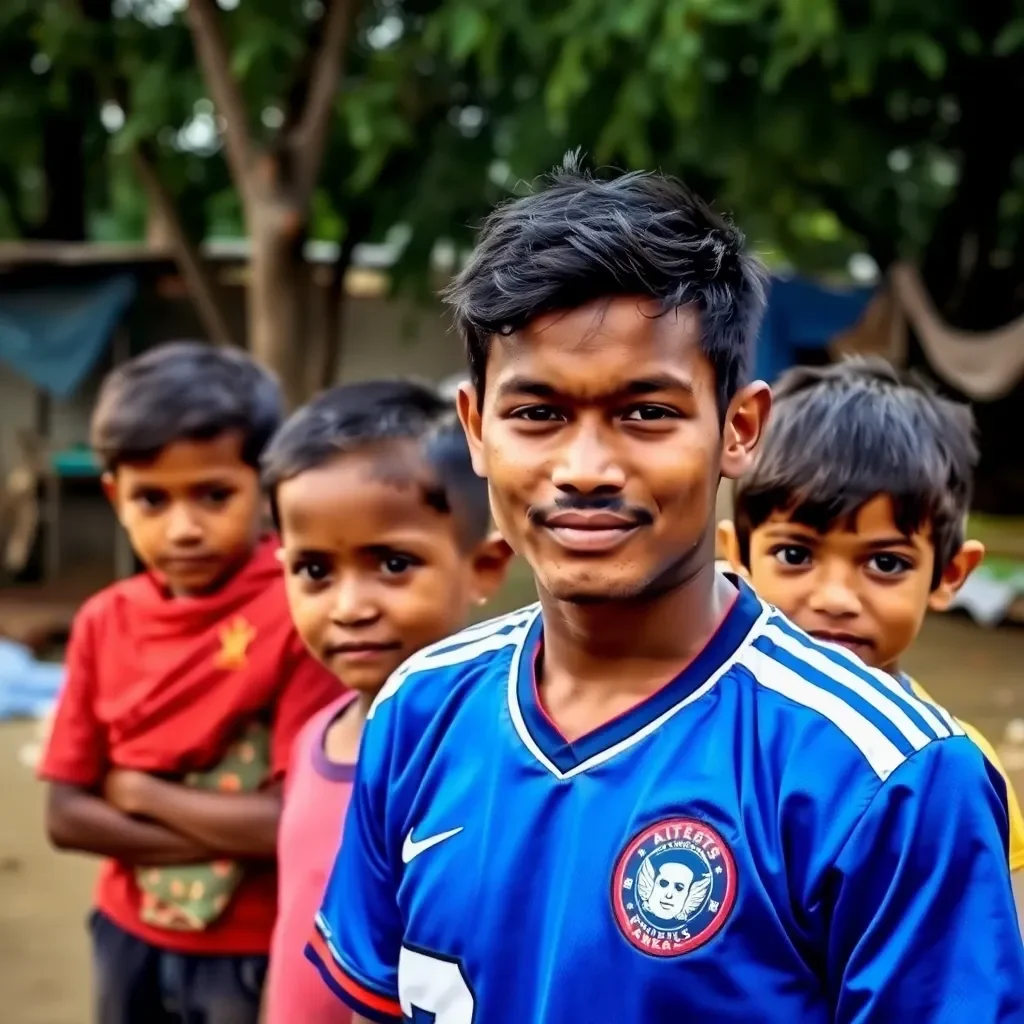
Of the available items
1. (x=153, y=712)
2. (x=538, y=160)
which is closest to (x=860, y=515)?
(x=153, y=712)

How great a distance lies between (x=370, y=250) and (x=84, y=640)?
8.78 metres

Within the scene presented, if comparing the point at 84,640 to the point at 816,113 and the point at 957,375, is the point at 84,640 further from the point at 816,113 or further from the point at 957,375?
the point at 957,375

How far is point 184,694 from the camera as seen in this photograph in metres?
2.01

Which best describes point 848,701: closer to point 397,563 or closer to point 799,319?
point 397,563

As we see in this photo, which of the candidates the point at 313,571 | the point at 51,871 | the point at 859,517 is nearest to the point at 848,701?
the point at 859,517

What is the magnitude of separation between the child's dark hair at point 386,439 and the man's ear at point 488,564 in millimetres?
16

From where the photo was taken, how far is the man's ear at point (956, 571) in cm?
189

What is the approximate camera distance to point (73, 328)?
8562mm

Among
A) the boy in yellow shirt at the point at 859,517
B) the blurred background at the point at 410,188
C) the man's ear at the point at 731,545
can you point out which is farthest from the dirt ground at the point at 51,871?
the boy in yellow shirt at the point at 859,517

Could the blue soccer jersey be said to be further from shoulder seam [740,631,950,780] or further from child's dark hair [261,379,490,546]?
child's dark hair [261,379,490,546]

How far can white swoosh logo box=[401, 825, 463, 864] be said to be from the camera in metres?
1.16

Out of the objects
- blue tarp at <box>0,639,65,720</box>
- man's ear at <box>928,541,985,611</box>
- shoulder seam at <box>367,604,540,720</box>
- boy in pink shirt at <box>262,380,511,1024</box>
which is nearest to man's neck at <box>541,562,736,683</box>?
shoulder seam at <box>367,604,540,720</box>

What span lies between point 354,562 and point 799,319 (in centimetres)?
731

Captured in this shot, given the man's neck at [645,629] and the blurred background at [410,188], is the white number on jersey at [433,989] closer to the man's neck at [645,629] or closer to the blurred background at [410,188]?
A: the man's neck at [645,629]
